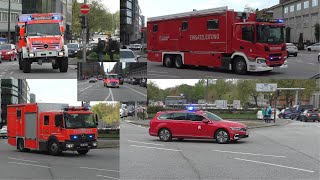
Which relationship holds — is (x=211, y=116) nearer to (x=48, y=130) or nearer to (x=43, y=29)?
(x=48, y=130)

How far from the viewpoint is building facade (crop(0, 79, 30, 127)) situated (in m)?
6.89

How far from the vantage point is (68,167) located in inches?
326

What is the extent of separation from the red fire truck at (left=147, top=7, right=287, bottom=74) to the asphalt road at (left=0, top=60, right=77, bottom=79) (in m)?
1.25

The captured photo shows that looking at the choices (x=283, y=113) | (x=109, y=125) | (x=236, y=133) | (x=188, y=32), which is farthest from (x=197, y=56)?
(x=283, y=113)

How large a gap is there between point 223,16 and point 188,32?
0.72m

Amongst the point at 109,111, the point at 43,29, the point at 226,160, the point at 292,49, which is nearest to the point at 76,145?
the point at 43,29

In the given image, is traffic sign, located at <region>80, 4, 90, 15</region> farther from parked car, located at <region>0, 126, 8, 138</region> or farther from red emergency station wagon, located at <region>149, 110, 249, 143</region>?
A: red emergency station wagon, located at <region>149, 110, 249, 143</region>

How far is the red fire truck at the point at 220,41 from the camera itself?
788 cm

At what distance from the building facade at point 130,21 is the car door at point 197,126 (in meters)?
8.43

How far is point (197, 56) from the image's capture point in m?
8.94

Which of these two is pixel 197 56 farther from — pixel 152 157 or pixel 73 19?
pixel 73 19

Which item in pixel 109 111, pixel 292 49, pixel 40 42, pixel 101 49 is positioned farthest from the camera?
pixel 40 42

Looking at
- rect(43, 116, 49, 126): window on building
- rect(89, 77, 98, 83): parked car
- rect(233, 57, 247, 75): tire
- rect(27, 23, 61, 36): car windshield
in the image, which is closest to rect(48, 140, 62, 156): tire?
rect(43, 116, 49, 126): window on building

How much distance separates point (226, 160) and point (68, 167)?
3.07 m
